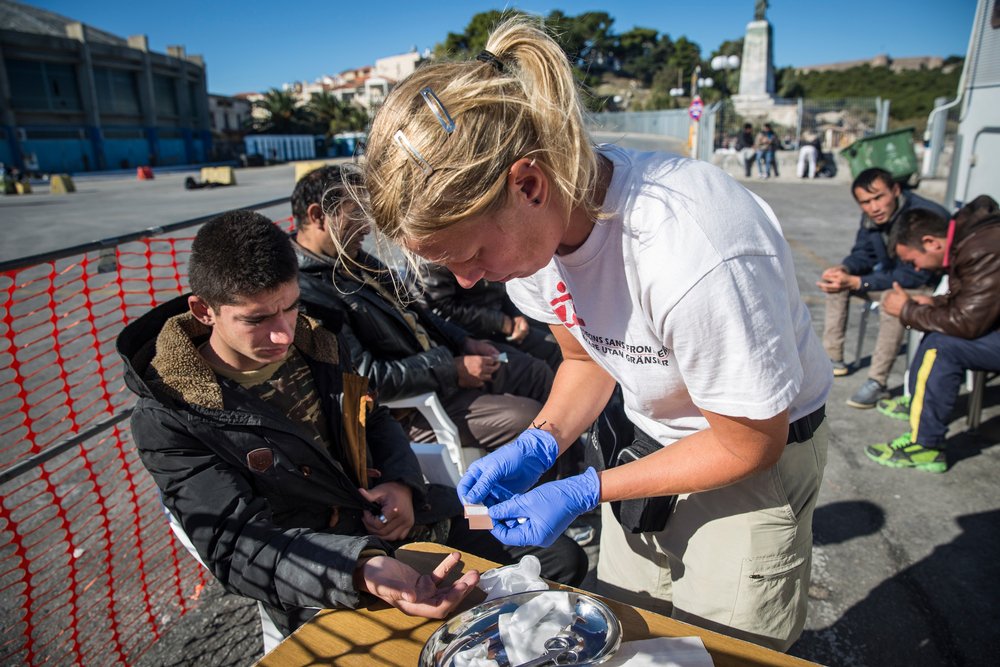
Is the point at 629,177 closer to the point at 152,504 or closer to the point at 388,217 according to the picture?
the point at 388,217

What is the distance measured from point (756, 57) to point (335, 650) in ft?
102

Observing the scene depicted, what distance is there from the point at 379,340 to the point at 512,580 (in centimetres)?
171

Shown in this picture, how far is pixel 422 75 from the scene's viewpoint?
1.03 meters

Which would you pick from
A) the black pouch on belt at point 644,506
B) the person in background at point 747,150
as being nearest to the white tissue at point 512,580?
the black pouch on belt at point 644,506

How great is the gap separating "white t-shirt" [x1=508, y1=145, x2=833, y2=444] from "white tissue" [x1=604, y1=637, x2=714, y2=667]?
0.44m

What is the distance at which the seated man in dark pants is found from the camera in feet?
9.84

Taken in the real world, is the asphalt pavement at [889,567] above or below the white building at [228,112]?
below

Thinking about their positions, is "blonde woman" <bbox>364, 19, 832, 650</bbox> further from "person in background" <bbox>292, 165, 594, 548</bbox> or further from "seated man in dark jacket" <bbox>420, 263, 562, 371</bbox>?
"seated man in dark jacket" <bbox>420, 263, 562, 371</bbox>

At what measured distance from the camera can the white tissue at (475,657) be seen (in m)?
1.08

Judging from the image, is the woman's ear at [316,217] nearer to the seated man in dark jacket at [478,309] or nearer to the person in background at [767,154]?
the seated man in dark jacket at [478,309]

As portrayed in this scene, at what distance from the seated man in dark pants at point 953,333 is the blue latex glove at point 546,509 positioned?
8.92 feet

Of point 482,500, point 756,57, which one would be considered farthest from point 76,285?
point 756,57

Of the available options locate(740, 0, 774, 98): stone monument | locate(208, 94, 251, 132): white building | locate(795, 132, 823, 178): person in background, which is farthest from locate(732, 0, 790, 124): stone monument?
locate(208, 94, 251, 132): white building

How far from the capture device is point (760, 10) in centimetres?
2903
